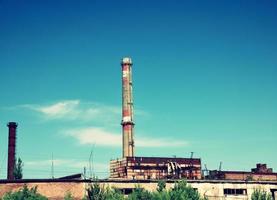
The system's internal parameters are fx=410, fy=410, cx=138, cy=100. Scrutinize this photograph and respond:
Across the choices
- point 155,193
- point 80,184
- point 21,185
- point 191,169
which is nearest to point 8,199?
point 21,185

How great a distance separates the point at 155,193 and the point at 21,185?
1169 centimetres

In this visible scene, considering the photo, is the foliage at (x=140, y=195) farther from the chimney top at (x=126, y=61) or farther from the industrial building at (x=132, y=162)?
the chimney top at (x=126, y=61)

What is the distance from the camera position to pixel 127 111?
49.4 metres

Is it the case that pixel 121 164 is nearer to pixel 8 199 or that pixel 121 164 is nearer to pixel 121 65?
pixel 121 65

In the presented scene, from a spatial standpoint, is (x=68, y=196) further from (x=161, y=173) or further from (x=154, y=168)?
(x=161, y=173)

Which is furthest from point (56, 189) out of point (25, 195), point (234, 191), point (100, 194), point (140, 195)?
point (234, 191)

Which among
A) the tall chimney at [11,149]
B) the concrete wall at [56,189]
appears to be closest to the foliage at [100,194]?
the concrete wall at [56,189]

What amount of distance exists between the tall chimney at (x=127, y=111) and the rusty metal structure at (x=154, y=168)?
5.88 ft

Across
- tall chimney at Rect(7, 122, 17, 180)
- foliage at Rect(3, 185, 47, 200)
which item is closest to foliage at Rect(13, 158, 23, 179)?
tall chimney at Rect(7, 122, 17, 180)

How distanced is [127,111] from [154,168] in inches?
295

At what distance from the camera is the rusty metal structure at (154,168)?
4672 cm

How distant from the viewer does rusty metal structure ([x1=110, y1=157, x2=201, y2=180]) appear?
46719mm

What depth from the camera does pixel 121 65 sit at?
51.7 meters

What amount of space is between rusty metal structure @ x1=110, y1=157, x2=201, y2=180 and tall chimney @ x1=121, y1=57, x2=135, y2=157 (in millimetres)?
1792
